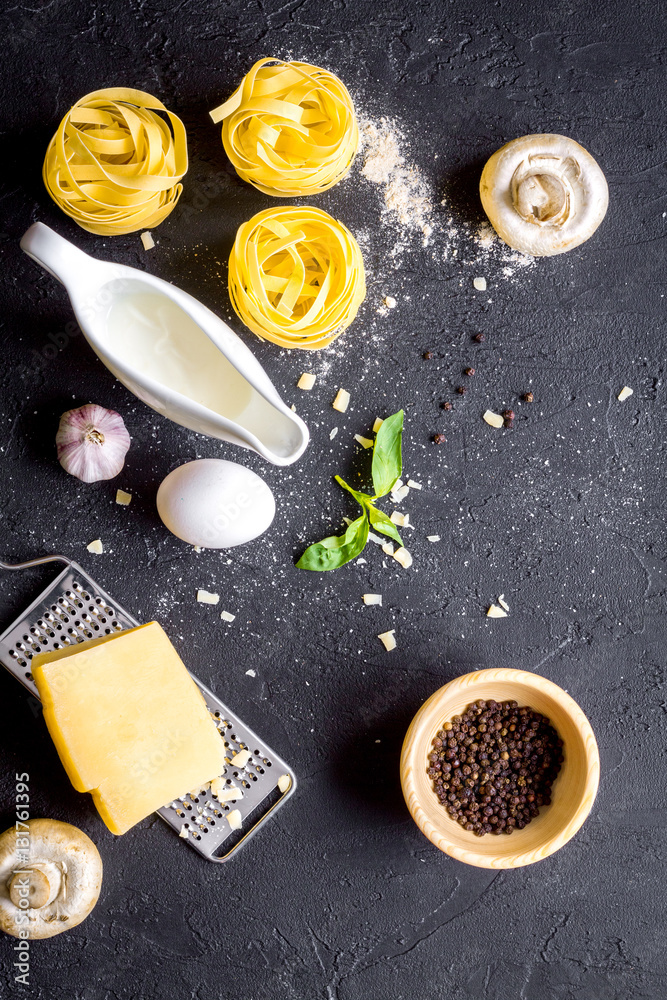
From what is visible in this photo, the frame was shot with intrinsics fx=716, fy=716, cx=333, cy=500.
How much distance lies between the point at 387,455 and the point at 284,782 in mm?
694

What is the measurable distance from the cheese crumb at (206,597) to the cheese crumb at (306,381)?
1.51 ft

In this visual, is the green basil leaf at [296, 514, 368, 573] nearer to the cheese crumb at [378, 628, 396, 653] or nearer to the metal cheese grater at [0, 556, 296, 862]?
the cheese crumb at [378, 628, 396, 653]

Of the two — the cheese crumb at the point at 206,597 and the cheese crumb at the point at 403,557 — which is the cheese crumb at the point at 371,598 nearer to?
the cheese crumb at the point at 403,557

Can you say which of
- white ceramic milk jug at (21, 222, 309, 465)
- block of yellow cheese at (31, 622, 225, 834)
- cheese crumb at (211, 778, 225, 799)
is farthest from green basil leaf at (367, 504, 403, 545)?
cheese crumb at (211, 778, 225, 799)

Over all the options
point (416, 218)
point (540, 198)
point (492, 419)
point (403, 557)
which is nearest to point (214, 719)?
point (403, 557)

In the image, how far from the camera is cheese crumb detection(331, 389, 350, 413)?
57.5 inches

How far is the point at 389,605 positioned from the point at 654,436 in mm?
655

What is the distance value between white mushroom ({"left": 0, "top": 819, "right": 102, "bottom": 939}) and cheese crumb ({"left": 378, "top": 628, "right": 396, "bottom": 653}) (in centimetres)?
71

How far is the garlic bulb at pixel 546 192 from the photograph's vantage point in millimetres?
1396

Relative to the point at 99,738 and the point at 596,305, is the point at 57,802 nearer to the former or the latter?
the point at 99,738

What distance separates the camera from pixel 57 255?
1.14 metres

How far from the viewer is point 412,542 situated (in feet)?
4.83

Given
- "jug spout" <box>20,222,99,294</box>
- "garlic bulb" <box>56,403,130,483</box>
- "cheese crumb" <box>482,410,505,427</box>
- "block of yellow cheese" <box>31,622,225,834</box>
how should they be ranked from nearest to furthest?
"jug spout" <box>20,222,99,294</box>, "block of yellow cheese" <box>31,622,225,834</box>, "garlic bulb" <box>56,403,130,483</box>, "cheese crumb" <box>482,410,505,427</box>

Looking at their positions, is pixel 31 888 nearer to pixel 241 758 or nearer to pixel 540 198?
pixel 241 758
